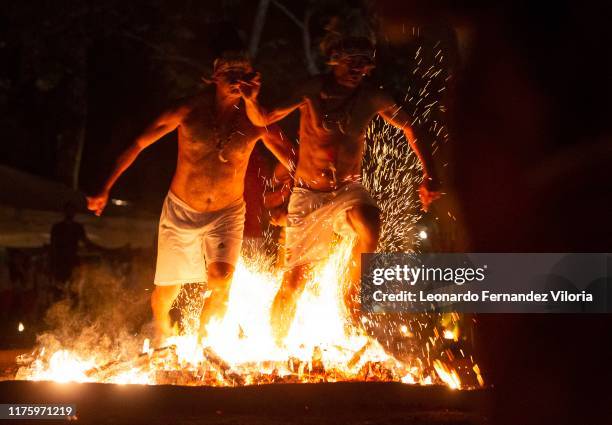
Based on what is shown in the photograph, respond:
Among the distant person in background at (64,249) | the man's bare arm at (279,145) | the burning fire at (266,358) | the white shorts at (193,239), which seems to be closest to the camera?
the burning fire at (266,358)

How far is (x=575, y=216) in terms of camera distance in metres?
5.71

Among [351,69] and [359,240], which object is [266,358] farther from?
[351,69]

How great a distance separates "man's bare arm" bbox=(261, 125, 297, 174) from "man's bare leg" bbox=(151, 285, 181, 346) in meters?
1.30

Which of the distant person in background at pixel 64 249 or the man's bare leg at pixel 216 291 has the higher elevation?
the distant person in background at pixel 64 249

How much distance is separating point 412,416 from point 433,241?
5.04m

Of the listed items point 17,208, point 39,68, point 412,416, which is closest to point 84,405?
point 412,416

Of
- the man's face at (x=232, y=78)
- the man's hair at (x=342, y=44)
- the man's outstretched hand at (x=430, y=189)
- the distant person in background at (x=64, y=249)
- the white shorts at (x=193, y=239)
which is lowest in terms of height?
the white shorts at (x=193, y=239)

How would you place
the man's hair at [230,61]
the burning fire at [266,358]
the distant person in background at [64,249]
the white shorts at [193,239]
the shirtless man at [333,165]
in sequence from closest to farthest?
the burning fire at [266,358] < the man's hair at [230,61] < the shirtless man at [333,165] < the white shorts at [193,239] < the distant person in background at [64,249]

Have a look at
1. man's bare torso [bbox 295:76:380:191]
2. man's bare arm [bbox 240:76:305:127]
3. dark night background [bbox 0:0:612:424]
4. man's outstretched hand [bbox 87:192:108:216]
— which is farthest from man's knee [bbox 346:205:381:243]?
man's outstretched hand [bbox 87:192:108:216]

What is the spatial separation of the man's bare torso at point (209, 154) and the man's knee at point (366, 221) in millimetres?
967

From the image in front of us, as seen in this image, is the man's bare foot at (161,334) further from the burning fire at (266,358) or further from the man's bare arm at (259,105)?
the man's bare arm at (259,105)

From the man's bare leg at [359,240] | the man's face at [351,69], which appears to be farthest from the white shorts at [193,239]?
the man's face at [351,69]

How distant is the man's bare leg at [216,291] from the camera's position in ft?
21.4

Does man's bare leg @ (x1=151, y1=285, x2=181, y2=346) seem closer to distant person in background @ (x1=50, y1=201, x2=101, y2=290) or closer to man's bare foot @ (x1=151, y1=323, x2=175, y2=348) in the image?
man's bare foot @ (x1=151, y1=323, x2=175, y2=348)
